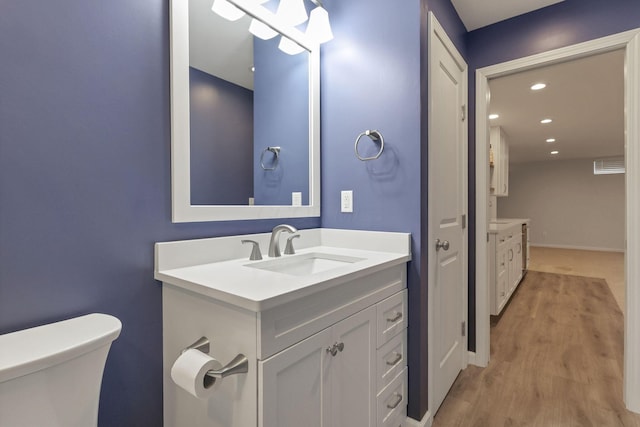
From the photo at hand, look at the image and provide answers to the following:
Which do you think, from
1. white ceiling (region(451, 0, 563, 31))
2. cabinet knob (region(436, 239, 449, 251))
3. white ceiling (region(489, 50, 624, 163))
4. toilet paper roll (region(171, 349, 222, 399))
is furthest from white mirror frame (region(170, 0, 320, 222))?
white ceiling (region(489, 50, 624, 163))

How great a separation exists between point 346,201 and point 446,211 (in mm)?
590

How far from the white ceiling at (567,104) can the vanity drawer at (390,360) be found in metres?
1.97

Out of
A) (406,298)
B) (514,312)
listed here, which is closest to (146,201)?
(406,298)

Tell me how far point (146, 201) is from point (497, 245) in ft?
9.63

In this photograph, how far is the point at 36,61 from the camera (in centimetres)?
86

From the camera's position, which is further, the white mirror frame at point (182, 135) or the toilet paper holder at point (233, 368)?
the white mirror frame at point (182, 135)

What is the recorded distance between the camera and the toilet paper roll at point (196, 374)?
78 cm

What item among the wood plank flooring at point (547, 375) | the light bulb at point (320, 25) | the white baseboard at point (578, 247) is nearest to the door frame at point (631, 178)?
the wood plank flooring at point (547, 375)

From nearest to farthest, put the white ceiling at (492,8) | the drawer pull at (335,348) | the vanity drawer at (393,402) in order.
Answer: the drawer pull at (335,348), the vanity drawer at (393,402), the white ceiling at (492,8)

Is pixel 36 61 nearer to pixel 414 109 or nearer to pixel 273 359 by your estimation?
pixel 273 359

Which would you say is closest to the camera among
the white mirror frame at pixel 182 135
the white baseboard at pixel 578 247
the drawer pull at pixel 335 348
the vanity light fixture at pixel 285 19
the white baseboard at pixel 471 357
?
the drawer pull at pixel 335 348

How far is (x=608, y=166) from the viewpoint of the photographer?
7574 millimetres

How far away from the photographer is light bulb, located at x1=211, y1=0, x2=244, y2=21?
4.33ft

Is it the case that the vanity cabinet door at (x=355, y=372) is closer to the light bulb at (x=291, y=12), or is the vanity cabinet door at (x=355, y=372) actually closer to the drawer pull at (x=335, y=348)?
the drawer pull at (x=335, y=348)
